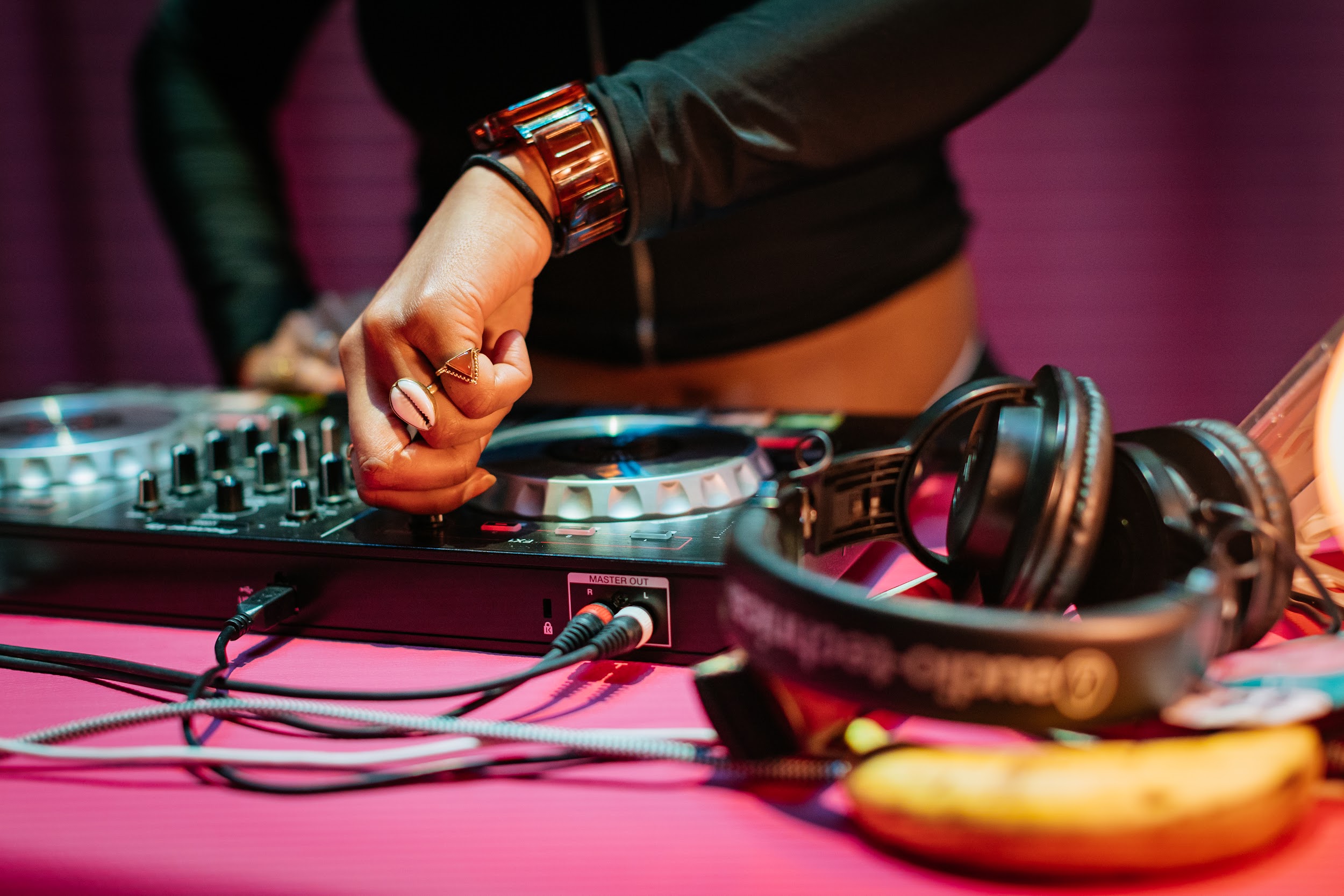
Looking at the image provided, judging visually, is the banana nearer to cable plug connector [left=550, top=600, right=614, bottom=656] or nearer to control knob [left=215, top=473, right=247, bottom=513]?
cable plug connector [left=550, top=600, right=614, bottom=656]

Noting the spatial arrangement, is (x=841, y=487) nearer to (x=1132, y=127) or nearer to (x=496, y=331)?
(x=496, y=331)

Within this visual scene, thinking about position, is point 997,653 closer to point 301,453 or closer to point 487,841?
point 487,841

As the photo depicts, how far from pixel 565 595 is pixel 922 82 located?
531 mm

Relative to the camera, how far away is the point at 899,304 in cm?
126

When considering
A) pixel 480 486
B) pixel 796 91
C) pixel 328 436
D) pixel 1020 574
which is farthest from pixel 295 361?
pixel 1020 574

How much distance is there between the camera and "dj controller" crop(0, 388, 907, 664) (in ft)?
2.07

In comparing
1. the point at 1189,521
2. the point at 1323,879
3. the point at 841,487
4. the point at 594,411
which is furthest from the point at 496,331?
the point at 1323,879

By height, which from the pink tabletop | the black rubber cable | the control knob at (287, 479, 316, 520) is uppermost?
the control knob at (287, 479, 316, 520)

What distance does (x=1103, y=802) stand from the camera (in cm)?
37

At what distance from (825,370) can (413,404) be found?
2.45ft

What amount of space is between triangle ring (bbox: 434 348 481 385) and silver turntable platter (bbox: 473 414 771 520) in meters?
0.11

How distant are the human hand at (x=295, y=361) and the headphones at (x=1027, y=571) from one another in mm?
840

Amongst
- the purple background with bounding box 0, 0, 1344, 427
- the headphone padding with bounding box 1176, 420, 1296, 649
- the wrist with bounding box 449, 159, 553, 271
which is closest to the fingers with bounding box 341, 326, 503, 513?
the wrist with bounding box 449, 159, 553, 271

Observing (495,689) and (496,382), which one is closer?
(495,689)
